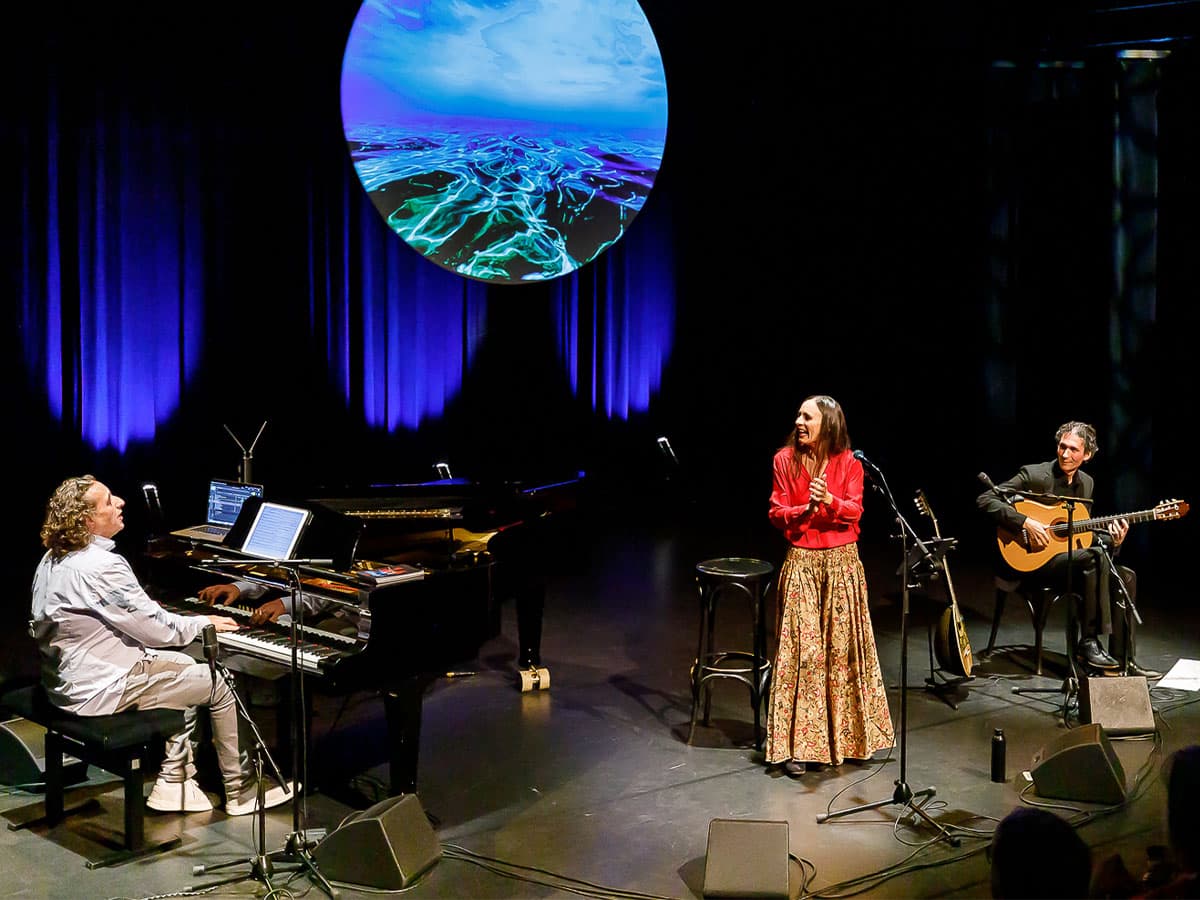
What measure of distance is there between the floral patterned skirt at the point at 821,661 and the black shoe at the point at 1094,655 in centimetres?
189

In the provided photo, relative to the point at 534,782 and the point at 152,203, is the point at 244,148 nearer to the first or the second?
the point at 152,203

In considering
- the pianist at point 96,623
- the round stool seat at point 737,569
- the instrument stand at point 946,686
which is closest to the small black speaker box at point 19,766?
the pianist at point 96,623

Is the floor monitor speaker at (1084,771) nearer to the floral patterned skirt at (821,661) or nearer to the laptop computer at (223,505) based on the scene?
the floral patterned skirt at (821,661)

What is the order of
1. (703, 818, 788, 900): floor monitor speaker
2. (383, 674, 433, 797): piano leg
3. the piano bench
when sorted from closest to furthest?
1. (703, 818, 788, 900): floor monitor speaker
2. the piano bench
3. (383, 674, 433, 797): piano leg

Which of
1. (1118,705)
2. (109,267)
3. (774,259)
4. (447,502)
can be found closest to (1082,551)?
(1118,705)

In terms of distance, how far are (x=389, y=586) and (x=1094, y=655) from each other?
3833 millimetres

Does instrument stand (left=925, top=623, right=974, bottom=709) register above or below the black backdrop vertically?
below

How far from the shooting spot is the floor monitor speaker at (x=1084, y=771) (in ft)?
15.6

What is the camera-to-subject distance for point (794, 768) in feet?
16.7

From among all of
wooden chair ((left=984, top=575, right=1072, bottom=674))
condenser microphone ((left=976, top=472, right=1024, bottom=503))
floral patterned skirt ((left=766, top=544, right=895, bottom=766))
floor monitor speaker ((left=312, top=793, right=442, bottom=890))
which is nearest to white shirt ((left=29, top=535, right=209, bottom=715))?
floor monitor speaker ((left=312, top=793, right=442, bottom=890))

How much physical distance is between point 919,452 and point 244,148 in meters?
5.77

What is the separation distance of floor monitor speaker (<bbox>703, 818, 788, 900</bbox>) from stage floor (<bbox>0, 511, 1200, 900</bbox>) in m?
0.03

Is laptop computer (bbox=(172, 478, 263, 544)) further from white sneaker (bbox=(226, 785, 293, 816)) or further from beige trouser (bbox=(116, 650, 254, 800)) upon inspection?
white sneaker (bbox=(226, 785, 293, 816))

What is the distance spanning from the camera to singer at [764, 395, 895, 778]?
5.02m
